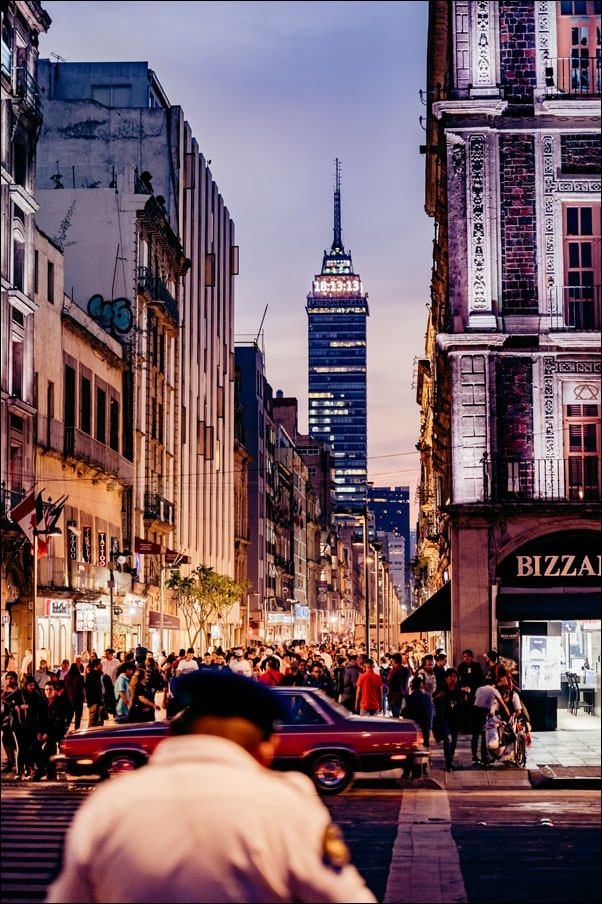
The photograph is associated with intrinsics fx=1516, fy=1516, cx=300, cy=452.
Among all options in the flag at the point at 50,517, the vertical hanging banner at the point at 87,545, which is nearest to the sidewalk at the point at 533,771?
the flag at the point at 50,517

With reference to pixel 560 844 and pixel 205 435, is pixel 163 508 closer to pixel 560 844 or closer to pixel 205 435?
pixel 205 435

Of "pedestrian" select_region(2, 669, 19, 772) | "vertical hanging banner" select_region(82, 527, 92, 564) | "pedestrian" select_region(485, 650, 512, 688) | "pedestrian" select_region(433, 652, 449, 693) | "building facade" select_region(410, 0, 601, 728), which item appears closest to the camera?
"pedestrian" select_region(2, 669, 19, 772)

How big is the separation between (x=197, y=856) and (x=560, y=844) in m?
13.4

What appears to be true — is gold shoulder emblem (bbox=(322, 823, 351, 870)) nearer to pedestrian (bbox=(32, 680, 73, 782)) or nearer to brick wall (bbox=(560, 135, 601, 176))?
pedestrian (bbox=(32, 680, 73, 782))

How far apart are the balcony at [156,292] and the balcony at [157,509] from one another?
8.47 metres

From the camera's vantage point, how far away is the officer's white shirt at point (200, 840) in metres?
3.54

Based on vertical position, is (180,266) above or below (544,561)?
above

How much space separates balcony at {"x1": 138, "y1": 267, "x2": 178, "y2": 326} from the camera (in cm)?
6469

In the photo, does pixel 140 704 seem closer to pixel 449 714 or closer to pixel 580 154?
pixel 449 714

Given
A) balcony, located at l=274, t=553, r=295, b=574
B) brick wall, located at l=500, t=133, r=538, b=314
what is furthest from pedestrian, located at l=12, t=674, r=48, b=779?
balcony, located at l=274, t=553, r=295, b=574

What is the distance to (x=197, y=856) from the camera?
355 cm

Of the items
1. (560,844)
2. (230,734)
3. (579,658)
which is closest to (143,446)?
(579,658)

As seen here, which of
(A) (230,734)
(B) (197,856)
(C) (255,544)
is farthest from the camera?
(C) (255,544)

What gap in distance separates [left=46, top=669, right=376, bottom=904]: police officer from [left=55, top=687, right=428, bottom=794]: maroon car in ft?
61.4
